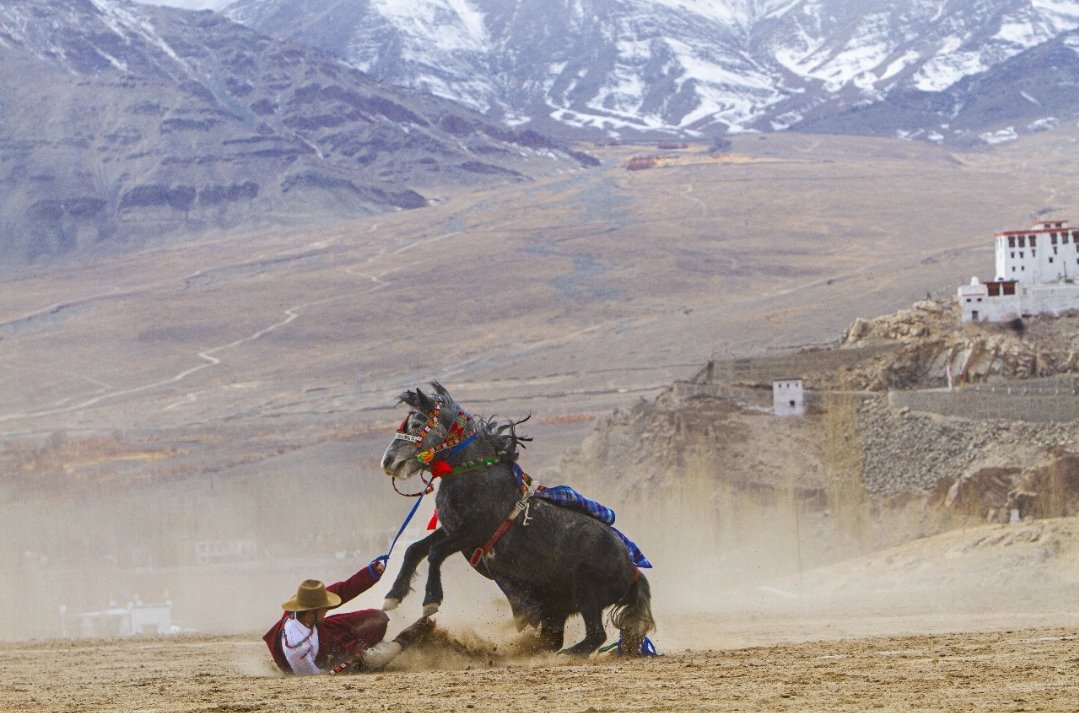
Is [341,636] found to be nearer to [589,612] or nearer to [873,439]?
[589,612]

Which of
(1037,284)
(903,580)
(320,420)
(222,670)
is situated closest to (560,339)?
(320,420)

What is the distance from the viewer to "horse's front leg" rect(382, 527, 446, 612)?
17.0m

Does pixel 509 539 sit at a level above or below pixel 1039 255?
below

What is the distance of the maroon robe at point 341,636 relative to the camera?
16.5 meters

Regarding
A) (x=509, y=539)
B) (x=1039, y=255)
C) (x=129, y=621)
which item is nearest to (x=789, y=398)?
(x=1039, y=255)

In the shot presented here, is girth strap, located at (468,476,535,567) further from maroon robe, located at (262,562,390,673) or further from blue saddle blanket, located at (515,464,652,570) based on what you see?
maroon robe, located at (262,562,390,673)

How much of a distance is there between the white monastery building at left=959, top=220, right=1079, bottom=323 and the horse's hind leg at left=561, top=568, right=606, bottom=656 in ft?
171

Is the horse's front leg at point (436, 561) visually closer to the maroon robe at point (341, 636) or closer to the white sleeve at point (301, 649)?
the maroon robe at point (341, 636)

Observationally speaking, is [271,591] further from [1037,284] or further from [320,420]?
[320,420]

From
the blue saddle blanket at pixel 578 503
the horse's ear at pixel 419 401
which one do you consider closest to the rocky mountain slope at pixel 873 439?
the blue saddle blanket at pixel 578 503

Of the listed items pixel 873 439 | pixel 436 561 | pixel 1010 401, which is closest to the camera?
pixel 436 561

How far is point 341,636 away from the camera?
54.5 ft

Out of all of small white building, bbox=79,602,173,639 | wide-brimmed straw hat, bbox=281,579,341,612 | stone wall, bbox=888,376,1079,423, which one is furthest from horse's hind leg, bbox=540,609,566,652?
stone wall, bbox=888,376,1079,423

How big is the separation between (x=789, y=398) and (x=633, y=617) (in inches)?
1696
